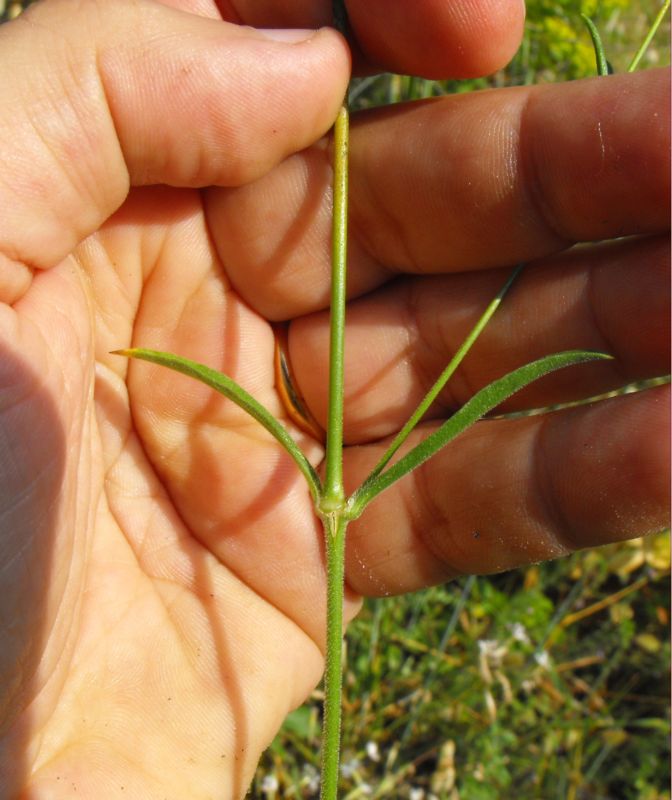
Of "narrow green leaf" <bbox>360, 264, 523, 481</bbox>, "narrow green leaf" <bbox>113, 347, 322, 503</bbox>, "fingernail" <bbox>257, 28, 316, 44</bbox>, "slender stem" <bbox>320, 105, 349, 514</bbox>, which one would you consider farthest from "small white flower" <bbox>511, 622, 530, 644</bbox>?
"fingernail" <bbox>257, 28, 316, 44</bbox>

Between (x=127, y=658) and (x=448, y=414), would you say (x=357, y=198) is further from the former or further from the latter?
(x=127, y=658)

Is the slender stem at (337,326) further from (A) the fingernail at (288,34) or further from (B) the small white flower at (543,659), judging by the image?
(B) the small white flower at (543,659)

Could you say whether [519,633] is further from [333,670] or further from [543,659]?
[333,670]

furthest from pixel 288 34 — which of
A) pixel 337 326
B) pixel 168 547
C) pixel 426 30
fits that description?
pixel 168 547

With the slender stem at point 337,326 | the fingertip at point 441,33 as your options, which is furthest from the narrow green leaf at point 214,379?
the fingertip at point 441,33

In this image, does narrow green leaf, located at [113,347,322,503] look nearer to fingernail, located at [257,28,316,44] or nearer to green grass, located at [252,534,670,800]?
fingernail, located at [257,28,316,44]

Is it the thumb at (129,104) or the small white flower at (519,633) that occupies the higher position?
the thumb at (129,104)

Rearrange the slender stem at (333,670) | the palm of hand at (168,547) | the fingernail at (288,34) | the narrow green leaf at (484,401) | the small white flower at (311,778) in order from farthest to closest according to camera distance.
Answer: the small white flower at (311,778) < the palm of hand at (168,547) < the fingernail at (288,34) < the slender stem at (333,670) < the narrow green leaf at (484,401)
